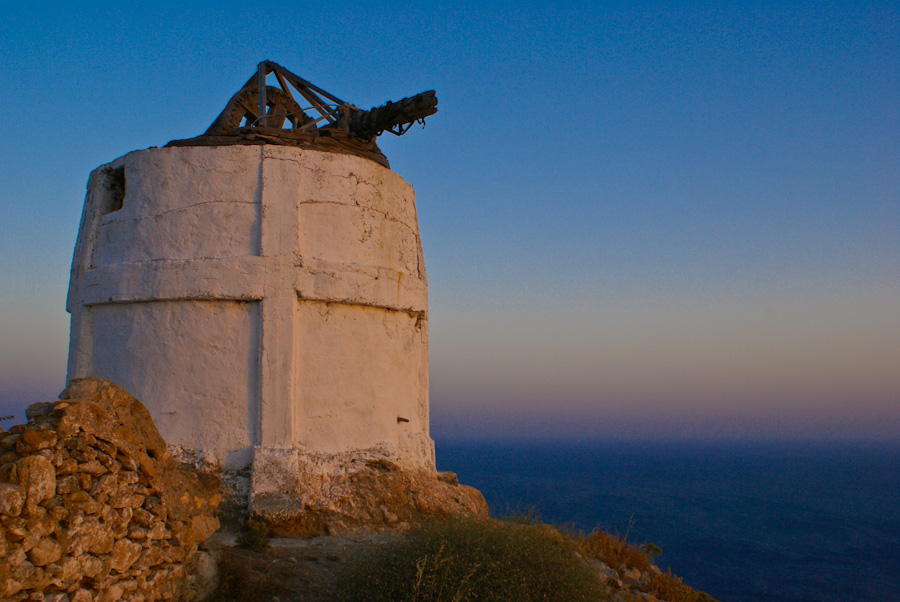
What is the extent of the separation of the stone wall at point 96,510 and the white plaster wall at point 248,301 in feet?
5.79

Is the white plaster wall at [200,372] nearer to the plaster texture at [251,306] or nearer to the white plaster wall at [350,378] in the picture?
the plaster texture at [251,306]

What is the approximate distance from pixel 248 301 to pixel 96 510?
3089 mm

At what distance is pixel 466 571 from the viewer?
4809 millimetres

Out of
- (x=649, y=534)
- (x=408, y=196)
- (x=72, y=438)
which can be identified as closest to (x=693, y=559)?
(x=649, y=534)

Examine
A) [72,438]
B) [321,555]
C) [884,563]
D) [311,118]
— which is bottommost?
[884,563]

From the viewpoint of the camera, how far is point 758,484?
74.1 m

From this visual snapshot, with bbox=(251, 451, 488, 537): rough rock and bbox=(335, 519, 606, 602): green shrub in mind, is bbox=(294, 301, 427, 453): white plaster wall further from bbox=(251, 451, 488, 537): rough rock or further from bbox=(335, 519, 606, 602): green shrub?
bbox=(335, 519, 606, 602): green shrub

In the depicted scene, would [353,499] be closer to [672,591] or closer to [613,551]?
[613,551]

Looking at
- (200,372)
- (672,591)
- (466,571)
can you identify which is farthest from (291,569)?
(672,591)

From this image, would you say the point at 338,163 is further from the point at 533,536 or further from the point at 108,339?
the point at 533,536

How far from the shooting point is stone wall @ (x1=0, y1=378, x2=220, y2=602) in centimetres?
356

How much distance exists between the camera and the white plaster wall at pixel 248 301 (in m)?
6.59

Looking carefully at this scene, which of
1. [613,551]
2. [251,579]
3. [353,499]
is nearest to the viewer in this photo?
[251,579]

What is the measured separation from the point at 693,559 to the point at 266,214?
3928 cm
